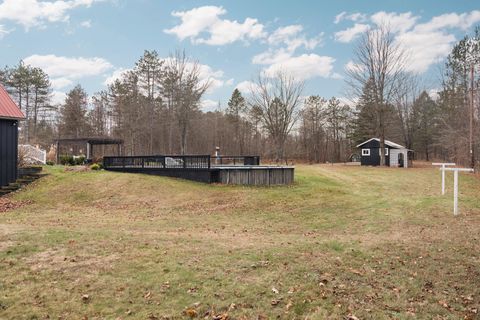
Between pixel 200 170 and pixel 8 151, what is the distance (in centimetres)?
854

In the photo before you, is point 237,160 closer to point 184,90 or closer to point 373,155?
point 184,90

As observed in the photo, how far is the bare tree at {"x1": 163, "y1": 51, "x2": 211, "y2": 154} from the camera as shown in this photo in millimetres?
31188

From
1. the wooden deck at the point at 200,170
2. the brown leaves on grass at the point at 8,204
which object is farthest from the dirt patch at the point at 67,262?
the wooden deck at the point at 200,170

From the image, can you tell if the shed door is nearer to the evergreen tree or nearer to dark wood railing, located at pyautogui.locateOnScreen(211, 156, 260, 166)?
dark wood railing, located at pyautogui.locateOnScreen(211, 156, 260, 166)

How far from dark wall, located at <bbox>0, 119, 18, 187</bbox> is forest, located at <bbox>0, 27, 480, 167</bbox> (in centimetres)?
1643

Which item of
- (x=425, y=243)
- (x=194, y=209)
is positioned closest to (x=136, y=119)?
(x=194, y=209)

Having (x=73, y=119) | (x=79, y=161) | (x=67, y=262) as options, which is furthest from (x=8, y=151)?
(x=73, y=119)

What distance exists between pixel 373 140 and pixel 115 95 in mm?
28973

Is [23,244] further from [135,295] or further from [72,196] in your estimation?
[72,196]

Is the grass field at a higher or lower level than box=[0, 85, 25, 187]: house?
lower

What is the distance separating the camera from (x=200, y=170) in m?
16.4

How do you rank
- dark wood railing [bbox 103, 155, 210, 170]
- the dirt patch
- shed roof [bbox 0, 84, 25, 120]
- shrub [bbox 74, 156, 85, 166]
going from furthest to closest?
1. shrub [bbox 74, 156, 85, 166]
2. dark wood railing [bbox 103, 155, 210, 170]
3. shed roof [bbox 0, 84, 25, 120]
4. the dirt patch

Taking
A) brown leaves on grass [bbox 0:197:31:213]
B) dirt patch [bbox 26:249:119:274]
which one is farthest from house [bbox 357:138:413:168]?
dirt patch [bbox 26:249:119:274]

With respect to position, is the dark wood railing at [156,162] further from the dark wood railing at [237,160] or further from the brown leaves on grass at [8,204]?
the brown leaves on grass at [8,204]
